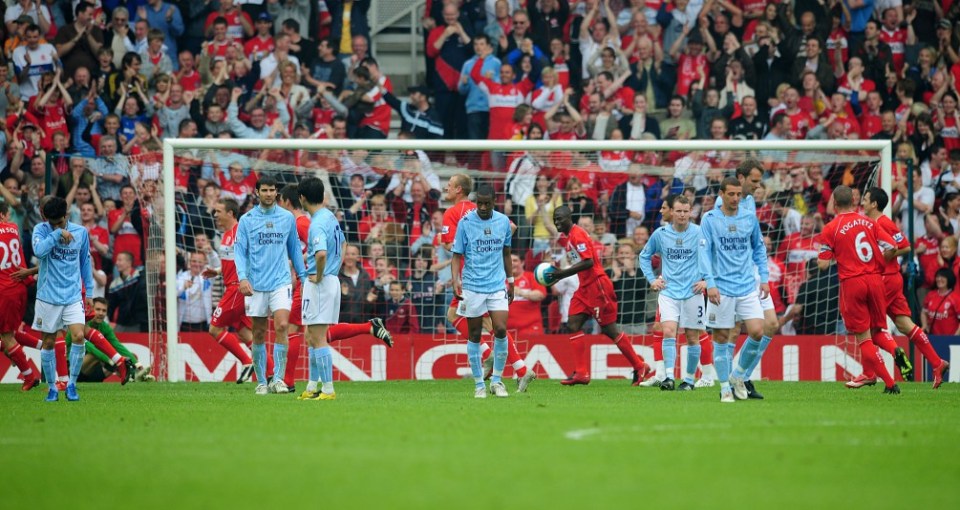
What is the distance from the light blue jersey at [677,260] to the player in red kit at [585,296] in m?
0.70

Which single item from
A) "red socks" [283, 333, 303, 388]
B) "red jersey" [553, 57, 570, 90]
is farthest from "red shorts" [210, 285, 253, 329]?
"red jersey" [553, 57, 570, 90]

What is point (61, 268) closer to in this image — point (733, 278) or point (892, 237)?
point (733, 278)

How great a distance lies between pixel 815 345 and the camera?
18.1 meters

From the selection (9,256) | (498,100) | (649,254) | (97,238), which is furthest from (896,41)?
(9,256)

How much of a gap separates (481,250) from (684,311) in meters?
3.37

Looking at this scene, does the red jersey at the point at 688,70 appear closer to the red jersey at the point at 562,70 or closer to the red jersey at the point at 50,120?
the red jersey at the point at 562,70

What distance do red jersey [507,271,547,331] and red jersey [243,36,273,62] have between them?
641 cm

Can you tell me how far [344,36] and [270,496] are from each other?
1663cm

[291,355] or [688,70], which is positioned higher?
[688,70]

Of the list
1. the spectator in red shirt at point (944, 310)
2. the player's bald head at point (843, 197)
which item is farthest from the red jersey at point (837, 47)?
the player's bald head at point (843, 197)

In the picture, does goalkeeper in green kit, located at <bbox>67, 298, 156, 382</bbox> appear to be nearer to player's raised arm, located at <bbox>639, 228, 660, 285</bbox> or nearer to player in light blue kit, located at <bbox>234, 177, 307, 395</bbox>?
player in light blue kit, located at <bbox>234, 177, 307, 395</bbox>

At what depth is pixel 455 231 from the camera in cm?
1408

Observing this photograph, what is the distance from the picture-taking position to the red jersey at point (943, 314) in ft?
62.3

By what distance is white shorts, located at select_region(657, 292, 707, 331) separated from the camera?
48.1ft
